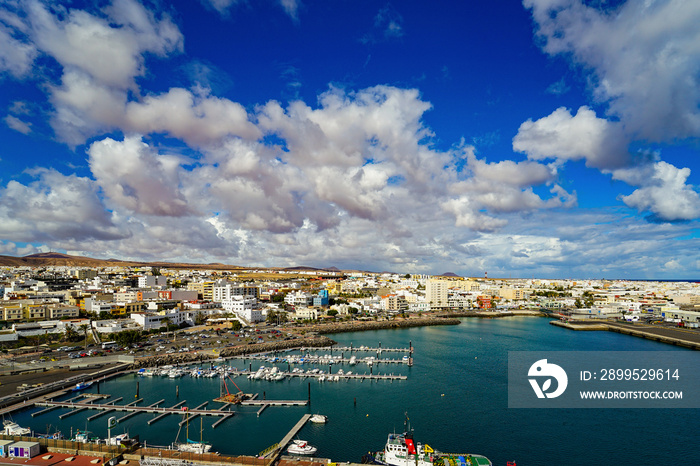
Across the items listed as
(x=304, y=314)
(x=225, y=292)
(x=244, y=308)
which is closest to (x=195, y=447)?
(x=244, y=308)

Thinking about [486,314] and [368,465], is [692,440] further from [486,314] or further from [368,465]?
[486,314]

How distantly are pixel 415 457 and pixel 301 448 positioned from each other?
368cm

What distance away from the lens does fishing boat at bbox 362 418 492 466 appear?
11852mm

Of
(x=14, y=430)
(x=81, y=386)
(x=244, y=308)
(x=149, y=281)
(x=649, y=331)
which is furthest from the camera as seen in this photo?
(x=149, y=281)

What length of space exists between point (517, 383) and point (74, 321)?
109ft

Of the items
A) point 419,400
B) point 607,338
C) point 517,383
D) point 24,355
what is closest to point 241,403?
point 419,400

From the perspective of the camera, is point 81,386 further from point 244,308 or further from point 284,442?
point 244,308

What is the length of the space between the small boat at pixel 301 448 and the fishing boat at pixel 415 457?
1723mm

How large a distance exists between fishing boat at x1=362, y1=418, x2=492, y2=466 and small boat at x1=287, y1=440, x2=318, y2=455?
5.65 ft

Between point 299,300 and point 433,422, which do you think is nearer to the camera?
point 433,422

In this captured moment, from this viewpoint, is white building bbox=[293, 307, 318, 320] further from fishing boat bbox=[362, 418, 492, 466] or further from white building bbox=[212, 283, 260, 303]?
fishing boat bbox=[362, 418, 492, 466]

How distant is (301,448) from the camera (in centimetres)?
1284

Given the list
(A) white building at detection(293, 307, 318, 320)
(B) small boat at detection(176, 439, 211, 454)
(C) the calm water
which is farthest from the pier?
(A) white building at detection(293, 307, 318, 320)

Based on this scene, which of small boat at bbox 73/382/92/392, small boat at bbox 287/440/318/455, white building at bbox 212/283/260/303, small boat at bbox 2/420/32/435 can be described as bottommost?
small boat at bbox 73/382/92/392
